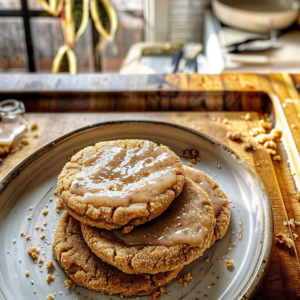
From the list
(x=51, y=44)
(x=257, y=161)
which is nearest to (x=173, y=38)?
(x=51, y=44)

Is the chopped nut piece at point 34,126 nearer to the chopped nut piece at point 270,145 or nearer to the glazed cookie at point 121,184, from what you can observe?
the glazed cookie at point 121,184

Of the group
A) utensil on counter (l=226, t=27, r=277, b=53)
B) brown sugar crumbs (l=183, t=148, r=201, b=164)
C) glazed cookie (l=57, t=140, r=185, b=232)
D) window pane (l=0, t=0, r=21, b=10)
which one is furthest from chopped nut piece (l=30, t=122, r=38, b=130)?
window pane (l=0, t=0, r=21, b=10)

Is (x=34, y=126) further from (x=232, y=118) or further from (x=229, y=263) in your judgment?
(x=229, y=263)

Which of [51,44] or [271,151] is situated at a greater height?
[271,151]

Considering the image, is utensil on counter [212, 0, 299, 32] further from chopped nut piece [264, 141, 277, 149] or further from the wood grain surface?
chopped nut piece [264, 141, 277, 149]

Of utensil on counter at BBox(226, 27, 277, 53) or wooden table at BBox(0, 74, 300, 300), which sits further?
utensil on counter at BBox(226, 27, 277, 53)

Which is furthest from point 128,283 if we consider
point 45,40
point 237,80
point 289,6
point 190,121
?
point 45,40

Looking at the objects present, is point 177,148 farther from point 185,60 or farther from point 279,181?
point 185,60
